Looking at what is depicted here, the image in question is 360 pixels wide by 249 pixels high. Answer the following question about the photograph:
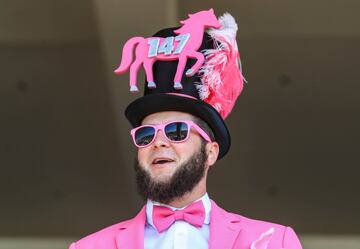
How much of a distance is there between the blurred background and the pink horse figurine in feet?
6.63

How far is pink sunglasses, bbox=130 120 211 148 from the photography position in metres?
2.48

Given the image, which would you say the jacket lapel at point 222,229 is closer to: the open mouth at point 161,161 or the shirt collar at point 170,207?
the shirt collar at point 170,207

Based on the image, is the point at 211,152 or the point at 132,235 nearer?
the point at 132,235

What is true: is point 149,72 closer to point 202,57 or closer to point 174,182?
point 202,57

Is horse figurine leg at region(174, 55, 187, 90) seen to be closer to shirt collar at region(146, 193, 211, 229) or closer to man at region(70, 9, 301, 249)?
man at region(70, 9, 301, 249)

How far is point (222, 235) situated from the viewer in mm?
2412

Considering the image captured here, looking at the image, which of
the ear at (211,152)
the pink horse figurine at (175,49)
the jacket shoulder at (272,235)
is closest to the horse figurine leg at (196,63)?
the pink horse figurine at (175,49)

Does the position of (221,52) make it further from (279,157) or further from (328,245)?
(328,245)

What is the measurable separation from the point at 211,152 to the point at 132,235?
0.40 metres

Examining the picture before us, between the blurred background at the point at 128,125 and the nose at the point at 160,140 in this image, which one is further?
the blurred background at the point at 128,125

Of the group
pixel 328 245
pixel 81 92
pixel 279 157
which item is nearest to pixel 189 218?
pixel 81 92

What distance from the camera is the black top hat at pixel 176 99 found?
2.55 meters

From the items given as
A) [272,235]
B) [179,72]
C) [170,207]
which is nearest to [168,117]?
[179,72]

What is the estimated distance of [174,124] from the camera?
8.20 ft
